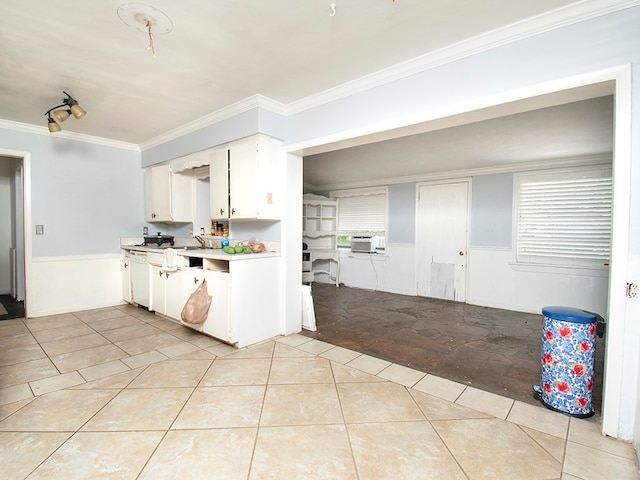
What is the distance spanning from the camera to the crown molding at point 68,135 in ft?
12.7

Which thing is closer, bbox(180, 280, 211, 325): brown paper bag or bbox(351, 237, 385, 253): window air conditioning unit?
bbox(180, 280, 211, 325): brown paper bag

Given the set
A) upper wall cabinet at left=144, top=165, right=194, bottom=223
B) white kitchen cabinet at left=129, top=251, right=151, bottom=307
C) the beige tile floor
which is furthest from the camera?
upper wall cabinet at left=144, top=165, right=194, bottom=223

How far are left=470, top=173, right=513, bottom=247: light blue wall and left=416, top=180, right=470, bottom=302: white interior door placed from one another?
0.47ft

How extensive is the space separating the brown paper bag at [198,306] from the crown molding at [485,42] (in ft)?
7.51

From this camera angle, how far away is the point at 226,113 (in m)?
3.43

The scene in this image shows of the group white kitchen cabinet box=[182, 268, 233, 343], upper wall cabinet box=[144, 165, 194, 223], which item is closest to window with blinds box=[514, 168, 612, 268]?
white kitchen cabinet box=[182, 268, 233, 343]

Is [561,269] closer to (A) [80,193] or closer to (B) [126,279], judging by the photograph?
(B) [126,279]

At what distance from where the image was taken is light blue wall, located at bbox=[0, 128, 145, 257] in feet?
13.4

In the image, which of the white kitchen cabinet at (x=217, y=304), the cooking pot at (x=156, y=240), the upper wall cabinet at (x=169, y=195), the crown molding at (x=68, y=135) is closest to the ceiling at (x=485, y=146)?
the white kitchen cabinet at (x=217, y=304)

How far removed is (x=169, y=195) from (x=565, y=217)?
18.8 feet

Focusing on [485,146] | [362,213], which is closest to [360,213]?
[362,213]

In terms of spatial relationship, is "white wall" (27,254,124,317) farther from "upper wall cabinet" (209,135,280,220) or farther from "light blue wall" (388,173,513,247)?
"light blue wall" (388,173,513,247)

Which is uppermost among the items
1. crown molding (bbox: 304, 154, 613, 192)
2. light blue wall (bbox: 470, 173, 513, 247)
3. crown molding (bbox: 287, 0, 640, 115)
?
crown molding (bbox: 287, 0, 640, 115)

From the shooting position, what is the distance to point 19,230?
4637 mm
